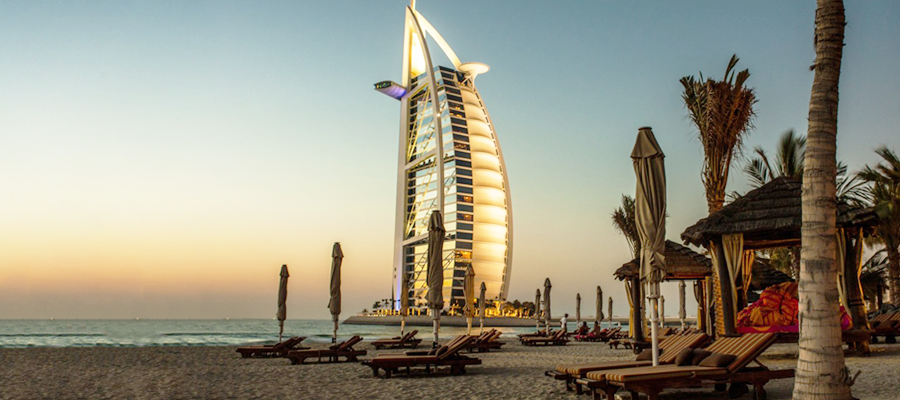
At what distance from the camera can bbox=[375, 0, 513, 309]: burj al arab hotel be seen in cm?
8519

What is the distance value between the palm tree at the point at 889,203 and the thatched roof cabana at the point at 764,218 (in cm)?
822

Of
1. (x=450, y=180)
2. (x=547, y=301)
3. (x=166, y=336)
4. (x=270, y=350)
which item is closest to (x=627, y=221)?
(x=547, y=301)

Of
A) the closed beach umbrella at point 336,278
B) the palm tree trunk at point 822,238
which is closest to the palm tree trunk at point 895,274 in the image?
the closed beach umbrella at point 336,278

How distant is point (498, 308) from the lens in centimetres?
8712

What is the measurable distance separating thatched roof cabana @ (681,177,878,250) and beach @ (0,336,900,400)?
7.15 ft

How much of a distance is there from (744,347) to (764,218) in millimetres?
5140

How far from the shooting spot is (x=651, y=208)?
296 inches

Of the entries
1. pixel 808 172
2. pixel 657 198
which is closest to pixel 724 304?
pixel 657 198

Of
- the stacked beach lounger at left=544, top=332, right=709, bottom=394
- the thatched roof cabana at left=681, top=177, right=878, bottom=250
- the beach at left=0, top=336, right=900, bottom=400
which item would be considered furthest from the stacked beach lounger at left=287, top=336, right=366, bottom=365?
the thatched roof cabana at left=681, top=177, right=878, bottom=250

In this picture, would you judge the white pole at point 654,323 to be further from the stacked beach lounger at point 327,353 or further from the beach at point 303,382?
the stacked beach lounger at point 327,353

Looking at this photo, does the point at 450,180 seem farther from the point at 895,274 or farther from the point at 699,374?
the point at 699,374

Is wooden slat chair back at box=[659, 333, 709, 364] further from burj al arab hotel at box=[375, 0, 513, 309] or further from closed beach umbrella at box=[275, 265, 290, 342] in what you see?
burj al arab hotel at box=[375, 0, 513, 309]

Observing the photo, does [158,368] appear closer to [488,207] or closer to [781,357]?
[781,357]

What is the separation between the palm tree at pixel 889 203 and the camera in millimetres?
A: 18281
